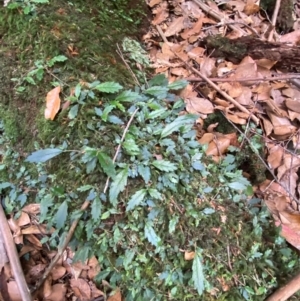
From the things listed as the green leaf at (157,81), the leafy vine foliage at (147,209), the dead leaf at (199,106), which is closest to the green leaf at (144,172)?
the leafy vine foliage at (147,209)

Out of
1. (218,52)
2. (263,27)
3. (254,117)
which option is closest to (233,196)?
(254,117)

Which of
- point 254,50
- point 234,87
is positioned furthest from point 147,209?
point 254,50

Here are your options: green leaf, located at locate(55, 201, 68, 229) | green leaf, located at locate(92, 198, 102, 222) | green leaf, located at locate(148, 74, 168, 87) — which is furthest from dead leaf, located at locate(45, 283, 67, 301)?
green leaf, located at locate(148, 74, 168, 87)

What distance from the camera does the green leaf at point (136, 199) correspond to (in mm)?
1847

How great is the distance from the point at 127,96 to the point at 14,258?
3.66 ft

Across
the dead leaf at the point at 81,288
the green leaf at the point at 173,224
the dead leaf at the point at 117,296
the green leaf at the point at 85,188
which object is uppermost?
the green leaf at the point at 85,188

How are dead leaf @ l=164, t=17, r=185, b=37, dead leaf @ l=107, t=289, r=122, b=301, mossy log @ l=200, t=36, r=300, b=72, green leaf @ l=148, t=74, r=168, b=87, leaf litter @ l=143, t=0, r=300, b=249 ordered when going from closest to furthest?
1. dead leaf @ l=107, t=289, r=122, b=301
2. green leaf @ l=148, t=74, r=168, b=87
3. leaf litter @ l=143, t=0, r=300, b=249
4. mossy log @ l=200, t=36, r=300, b=72
5. dead leaf @ l=164, t=17, r=185, b=37

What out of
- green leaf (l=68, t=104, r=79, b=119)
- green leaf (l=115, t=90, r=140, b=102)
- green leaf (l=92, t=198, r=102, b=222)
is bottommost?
green leaf (l=92, t=198, r=102, b=222)

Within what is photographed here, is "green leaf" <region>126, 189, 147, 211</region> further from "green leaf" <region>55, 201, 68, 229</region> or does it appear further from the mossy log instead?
the mossy log

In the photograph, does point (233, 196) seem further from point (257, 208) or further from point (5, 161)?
point (5, 161)

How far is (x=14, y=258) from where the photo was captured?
2.16 m

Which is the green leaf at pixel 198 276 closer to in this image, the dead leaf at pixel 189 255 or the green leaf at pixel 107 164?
the dead leaf at pixel 189 255

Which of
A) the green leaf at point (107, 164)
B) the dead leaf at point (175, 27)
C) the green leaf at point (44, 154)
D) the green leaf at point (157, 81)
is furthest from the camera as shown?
the dead leaf at point (175, 27)

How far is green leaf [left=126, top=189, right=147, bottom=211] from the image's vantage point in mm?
1847
